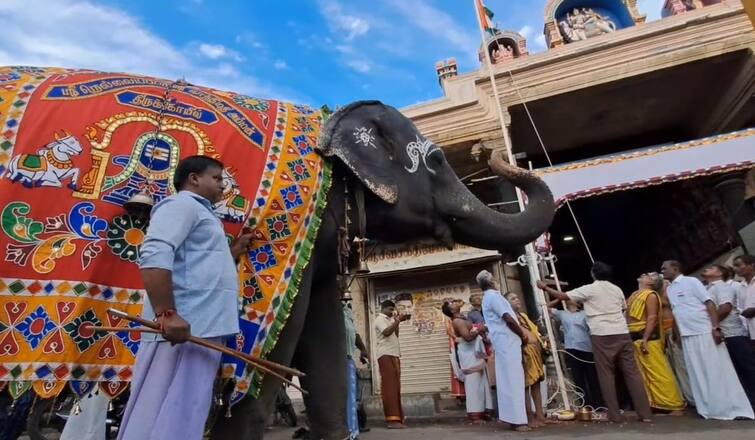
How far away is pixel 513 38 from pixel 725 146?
489cm

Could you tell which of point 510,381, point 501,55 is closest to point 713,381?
point 510,381

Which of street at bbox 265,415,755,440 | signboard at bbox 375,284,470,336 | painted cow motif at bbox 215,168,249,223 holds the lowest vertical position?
street at bbox 265,415,755,440

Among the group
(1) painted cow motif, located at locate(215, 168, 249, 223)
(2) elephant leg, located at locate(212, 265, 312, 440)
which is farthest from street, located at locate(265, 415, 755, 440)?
(1) painted cow motif, located at locate(215, 168, 249, 223)

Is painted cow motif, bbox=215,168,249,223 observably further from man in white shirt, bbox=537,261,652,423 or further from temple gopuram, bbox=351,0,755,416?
temple gopuram, bbox=351,0,755,416

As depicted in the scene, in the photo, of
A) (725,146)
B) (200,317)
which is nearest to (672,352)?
(725,146)

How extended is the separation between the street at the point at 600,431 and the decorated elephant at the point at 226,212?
2.59 m

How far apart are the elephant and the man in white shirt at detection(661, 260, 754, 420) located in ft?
12.0

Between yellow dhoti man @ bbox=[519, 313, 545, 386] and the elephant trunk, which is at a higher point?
the elephant trunk

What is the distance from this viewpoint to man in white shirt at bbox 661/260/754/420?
4.91 m

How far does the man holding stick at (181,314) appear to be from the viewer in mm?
1469

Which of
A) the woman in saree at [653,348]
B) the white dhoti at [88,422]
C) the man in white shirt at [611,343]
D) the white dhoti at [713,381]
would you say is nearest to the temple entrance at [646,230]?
the woman in saree at [653,348]

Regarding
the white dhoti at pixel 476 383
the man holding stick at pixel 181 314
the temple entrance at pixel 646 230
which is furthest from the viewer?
the temple entrance at pixel 646 230

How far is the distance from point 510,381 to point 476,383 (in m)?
1.11

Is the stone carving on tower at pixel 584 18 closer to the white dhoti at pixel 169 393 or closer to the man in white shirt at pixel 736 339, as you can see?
the man in white shirt at pixel 736 339
